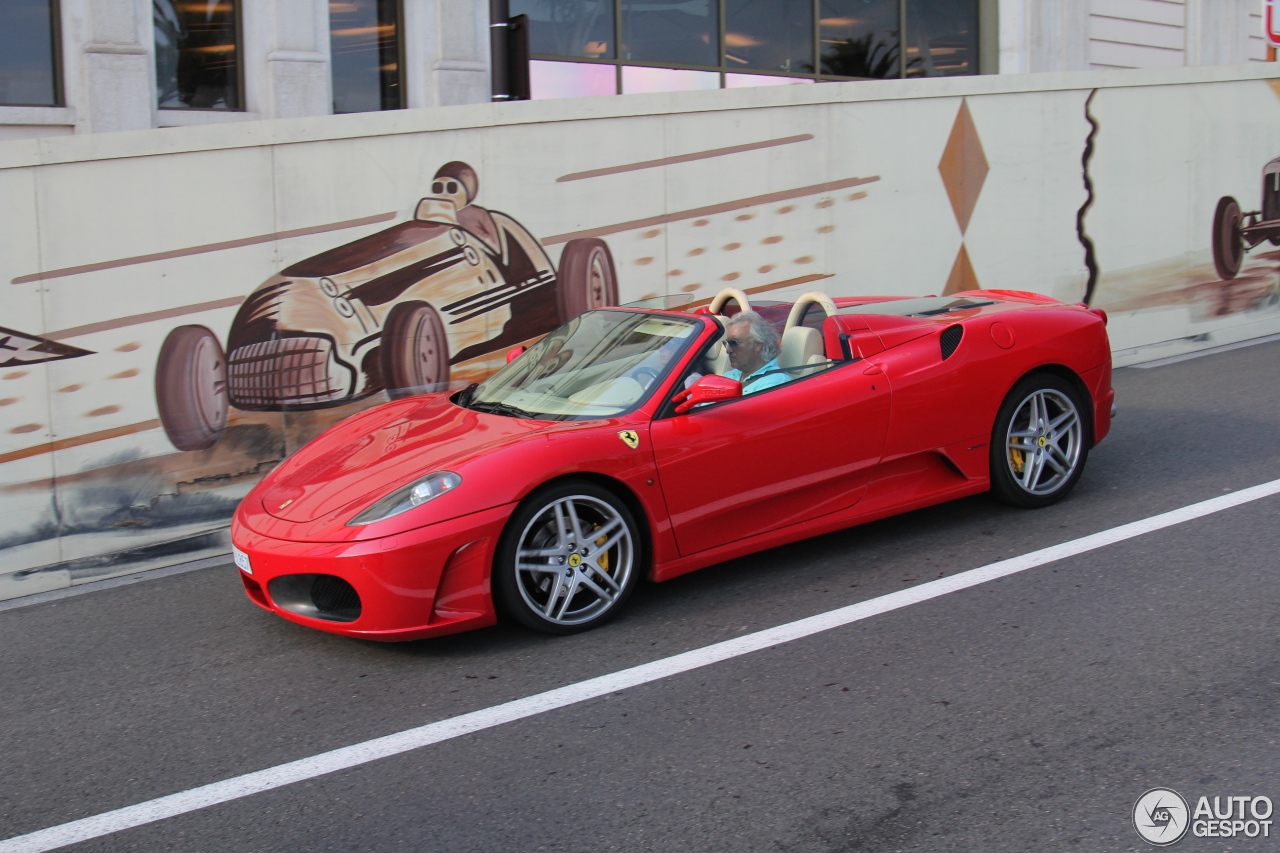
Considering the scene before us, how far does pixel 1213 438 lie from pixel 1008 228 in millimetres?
3307

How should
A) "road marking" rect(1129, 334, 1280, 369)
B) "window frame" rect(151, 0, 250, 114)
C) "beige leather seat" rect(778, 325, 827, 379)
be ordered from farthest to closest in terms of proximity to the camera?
"window frame" rect(151, 0, 250, 114)
"road marking" rect(1129, 334, 1280, 369)
"beige leather seat" rect(778, 325, 827, 379)

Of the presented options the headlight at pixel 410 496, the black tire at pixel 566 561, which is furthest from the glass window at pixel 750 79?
the headlight at pixel 410 496

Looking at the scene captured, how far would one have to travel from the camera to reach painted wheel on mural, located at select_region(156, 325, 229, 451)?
6996 mm

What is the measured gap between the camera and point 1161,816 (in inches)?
127

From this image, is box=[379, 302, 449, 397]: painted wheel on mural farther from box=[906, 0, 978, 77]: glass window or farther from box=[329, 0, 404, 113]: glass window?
box=[906, 0, 978, 77]: glass window

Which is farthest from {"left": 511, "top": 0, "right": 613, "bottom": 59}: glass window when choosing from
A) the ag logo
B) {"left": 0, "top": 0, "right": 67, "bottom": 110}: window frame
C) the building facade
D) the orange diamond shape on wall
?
the ag logo

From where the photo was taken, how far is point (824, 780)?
11.7 ft

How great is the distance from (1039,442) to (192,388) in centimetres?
470

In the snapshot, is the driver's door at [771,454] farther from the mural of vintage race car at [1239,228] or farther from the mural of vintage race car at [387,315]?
the mural of vintage race car at [1239,228]

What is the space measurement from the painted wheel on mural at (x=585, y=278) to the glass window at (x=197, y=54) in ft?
19.3

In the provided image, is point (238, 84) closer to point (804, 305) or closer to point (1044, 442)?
point (804, 305)

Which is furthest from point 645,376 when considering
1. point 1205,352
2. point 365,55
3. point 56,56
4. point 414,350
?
point 365,55

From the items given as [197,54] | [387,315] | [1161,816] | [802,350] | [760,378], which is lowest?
[1161,816]

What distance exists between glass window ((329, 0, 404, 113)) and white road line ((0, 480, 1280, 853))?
9.92 meters
